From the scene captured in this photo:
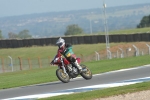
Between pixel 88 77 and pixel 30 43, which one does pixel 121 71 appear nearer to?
pixel 88 77

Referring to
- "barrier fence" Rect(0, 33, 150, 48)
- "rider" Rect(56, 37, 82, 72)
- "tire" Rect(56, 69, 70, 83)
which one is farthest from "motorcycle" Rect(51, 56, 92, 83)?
"barrier fence" Rect(0, 33, 150, 48)

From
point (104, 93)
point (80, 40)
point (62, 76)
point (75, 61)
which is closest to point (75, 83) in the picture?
point (62, 76)

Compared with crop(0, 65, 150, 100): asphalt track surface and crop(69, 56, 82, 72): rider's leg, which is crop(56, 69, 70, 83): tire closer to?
crop(0, 65, 150, 100): asphalt track surface

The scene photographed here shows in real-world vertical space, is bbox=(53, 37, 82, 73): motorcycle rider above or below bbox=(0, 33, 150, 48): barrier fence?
above

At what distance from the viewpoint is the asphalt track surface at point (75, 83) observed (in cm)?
1544

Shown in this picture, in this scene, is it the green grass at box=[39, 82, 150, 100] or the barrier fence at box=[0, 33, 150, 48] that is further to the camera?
the barrier fence at box=[0, 33, 150, 48]

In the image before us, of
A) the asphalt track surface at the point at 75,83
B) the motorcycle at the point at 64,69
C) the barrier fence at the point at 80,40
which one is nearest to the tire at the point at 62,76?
the motorcycle at the point at 64,69

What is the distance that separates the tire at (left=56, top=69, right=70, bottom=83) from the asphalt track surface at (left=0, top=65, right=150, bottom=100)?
0.46 ft

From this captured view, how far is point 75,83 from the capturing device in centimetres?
1656

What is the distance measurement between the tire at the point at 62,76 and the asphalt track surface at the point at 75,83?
0.46ft

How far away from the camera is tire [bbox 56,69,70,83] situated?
53.8 ft

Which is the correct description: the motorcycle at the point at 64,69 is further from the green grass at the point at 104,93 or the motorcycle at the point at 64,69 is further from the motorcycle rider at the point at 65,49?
the green grass at the point at 104,93

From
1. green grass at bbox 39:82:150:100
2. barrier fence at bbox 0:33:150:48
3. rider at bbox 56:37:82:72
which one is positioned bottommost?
barrier fence at bbox 0:33:150:48

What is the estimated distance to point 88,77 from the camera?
17297mm
